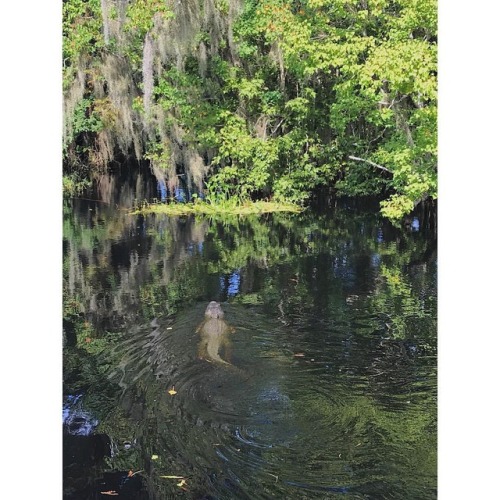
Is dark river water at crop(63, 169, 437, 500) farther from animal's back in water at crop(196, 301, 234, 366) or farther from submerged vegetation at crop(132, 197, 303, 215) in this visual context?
submerged vegetation at crop(132, 197, 303, 215)

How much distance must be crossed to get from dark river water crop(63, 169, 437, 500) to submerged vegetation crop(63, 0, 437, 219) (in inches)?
62.9

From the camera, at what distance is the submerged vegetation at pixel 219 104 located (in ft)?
28.2

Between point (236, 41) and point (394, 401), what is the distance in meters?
6.72

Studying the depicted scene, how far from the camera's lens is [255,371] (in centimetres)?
449

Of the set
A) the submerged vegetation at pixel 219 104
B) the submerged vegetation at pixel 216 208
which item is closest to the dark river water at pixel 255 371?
the submerged vegetation at pixel 216 208

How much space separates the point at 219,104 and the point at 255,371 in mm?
6246

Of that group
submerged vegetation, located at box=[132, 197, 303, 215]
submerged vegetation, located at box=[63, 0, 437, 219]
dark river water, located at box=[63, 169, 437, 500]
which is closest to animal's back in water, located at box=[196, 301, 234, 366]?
dark river water, located at box=[63, 169, 437, 500]

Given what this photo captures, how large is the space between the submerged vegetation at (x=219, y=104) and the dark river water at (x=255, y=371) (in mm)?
1598

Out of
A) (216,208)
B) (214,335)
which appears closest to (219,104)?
(216,208)

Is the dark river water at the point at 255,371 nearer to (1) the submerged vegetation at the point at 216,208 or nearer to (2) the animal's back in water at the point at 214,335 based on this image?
(2) the animal's back in water at the point at 214,335
